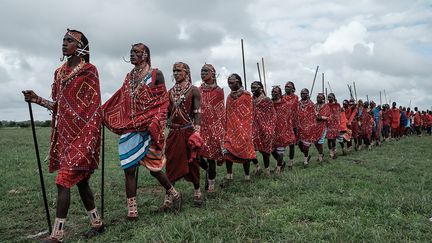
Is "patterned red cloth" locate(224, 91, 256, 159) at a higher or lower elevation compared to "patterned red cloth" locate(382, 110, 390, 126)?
higher

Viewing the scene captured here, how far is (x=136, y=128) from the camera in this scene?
5148mm

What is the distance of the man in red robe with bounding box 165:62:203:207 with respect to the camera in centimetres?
604

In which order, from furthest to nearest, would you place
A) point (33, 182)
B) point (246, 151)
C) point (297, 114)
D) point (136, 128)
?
point (297, 114), point (33, 182), point (246, 151), point (136, 128)

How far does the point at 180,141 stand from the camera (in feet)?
19.9

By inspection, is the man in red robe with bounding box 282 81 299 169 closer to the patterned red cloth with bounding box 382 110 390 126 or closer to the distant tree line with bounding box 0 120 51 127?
the patterned red cloth with bounding box 382 110 390 126

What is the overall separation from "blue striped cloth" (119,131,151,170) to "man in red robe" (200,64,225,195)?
83.6 inches

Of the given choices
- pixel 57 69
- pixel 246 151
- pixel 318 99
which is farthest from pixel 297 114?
pixel 57 69

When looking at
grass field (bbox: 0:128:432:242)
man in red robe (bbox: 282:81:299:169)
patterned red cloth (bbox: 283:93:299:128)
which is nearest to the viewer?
grass field (bbox: 0:128:432:242)

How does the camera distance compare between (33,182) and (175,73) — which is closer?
(175,73)

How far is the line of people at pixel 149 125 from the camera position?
15.2 feet

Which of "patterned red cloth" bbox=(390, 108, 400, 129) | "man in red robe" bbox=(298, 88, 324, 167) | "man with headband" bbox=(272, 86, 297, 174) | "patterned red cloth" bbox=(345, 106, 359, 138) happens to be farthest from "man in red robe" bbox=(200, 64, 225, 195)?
"patterned red cloth" bbox=(390, 108, 400, 129)

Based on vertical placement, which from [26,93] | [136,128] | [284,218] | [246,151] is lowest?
[284,218]

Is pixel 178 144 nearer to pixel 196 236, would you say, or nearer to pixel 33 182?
pixel 196 236

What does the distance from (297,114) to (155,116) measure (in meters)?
6.73
